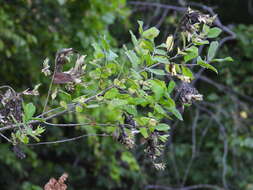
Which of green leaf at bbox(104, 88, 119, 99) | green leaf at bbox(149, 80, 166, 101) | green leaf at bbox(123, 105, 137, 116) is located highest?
green leaf at bbox(149, 80, 166, 101)

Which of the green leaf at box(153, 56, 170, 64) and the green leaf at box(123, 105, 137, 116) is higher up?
the green leaf at box(153, 56, 170, 64)

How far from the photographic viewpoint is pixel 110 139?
328 cm

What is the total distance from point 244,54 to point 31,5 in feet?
5.67

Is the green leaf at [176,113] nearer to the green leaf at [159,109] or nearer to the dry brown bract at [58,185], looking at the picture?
the green leaf at [159,109]

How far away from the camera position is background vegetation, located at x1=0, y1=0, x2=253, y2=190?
9.12ft

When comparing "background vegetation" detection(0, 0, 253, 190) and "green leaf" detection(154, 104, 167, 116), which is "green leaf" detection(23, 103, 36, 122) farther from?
"background vegetation" detection(0, 0, 253, 190)

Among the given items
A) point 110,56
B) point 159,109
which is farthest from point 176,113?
point 110,56

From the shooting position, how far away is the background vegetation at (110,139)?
2.78 metres

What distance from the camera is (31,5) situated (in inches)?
111

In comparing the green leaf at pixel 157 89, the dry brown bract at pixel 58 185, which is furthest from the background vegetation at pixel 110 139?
the green leaf at pixel 157 89

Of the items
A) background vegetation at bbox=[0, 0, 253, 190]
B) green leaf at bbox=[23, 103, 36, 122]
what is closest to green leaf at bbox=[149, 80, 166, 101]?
green leaf at bbox=[23, 103, 36, 122]

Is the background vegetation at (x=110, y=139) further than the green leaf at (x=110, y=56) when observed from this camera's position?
Yes

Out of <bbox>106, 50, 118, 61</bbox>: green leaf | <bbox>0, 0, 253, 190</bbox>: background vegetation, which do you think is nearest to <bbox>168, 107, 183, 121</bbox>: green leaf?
<bbox>106, 50, 118, 61</bbox>: green leaf

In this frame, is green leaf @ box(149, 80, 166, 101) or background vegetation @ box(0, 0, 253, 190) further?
background vegetation @ box(0, 0, 253, 190)
